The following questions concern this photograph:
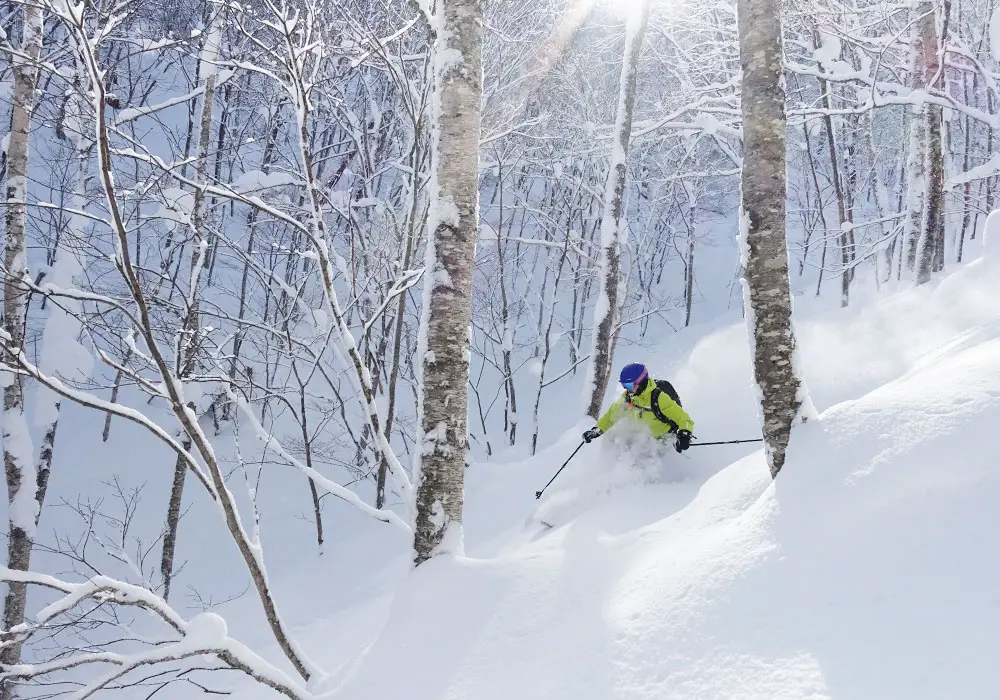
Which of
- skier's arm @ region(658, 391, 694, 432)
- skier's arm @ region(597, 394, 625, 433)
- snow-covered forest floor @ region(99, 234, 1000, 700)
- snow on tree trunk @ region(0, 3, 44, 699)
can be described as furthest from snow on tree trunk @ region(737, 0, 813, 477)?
snow on tree trunk @ region(0, 3, 44, 699)

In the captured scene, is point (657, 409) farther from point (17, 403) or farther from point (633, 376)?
point (17, 403)

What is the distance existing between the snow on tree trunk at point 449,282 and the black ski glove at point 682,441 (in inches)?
96.0

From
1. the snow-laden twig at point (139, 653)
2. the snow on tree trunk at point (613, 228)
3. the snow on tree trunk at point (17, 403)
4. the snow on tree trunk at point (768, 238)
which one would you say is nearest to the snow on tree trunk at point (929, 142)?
the snow on tree trunk at point (613, 228)

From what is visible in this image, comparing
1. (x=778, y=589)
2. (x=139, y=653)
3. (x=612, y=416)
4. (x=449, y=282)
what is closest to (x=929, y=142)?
(x=612, y=416)

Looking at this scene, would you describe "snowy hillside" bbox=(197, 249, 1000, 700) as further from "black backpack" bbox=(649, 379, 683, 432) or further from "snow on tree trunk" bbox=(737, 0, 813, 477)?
"black backpack" bbox=(649, 379, 683, 432)

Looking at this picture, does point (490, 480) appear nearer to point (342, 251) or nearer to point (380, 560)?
point (380, 560)

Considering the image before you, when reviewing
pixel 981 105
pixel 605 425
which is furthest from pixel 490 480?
pixel 981 105

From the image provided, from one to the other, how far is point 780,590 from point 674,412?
3.35m

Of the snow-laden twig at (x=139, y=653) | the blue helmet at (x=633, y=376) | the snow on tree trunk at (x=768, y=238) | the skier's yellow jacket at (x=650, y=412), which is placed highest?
the snow on tree trunk at (x=768, y=238)

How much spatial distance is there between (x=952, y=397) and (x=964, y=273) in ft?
15.6

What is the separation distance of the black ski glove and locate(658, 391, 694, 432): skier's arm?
0.49 ft

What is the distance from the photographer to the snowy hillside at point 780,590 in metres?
2.09

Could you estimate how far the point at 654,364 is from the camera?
1702cm

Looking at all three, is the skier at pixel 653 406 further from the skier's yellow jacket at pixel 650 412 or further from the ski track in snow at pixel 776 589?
the ski track in snow at pixel 776 589
